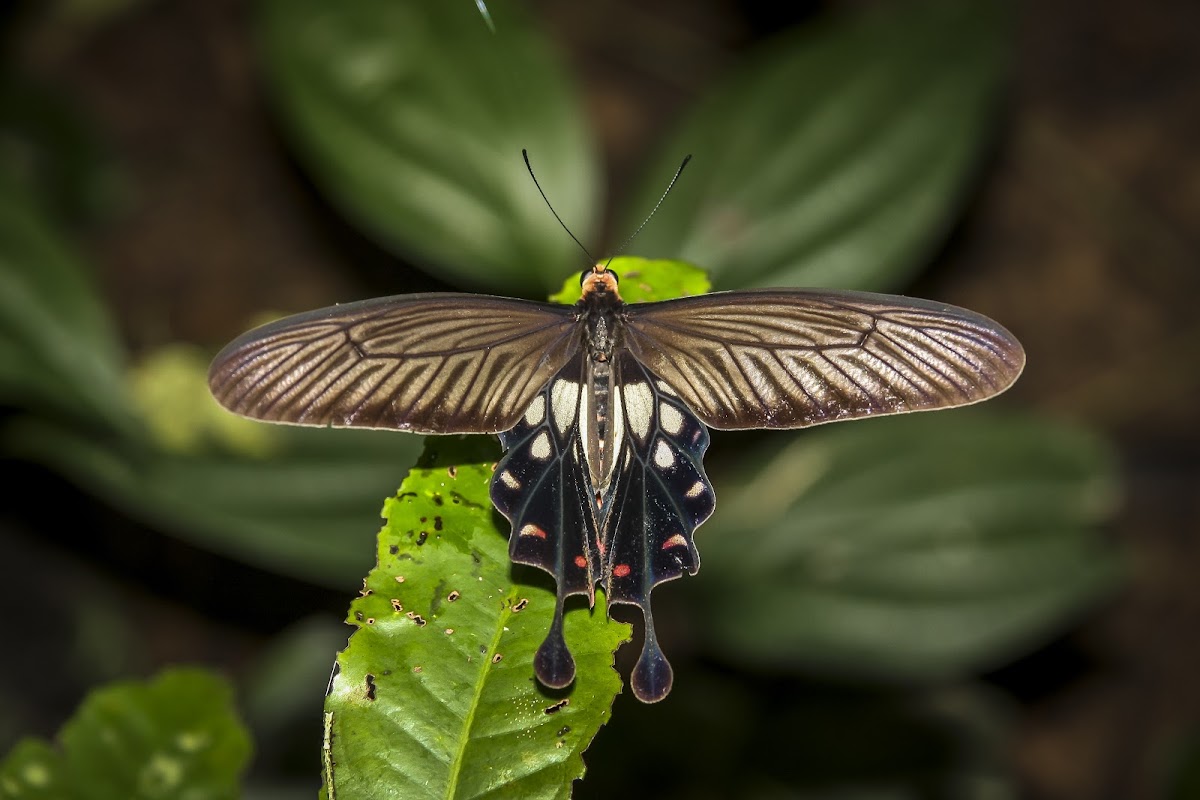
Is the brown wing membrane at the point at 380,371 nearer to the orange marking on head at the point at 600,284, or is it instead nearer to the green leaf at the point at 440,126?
the orange marking on head at the point at 600,284

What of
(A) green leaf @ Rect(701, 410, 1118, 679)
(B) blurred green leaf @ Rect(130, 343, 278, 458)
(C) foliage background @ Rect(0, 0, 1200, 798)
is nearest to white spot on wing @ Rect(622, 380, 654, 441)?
(A) green leaf @ Rect(701, 410, 1118, 679)

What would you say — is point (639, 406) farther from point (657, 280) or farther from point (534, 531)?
point (534, 531)

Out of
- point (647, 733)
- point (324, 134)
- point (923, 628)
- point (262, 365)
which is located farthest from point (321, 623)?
point (262, 365)

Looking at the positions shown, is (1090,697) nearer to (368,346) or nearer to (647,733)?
(647,733)

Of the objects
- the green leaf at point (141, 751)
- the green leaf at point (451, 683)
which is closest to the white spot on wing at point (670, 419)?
the green leaf at point (451, 683)

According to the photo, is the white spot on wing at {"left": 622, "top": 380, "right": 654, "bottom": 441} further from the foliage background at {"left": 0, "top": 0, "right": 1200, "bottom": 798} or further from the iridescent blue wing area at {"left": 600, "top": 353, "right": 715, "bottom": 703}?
the foliage background at {"left": 0, "top": 0, "right": 1200, "bottom": 798}
